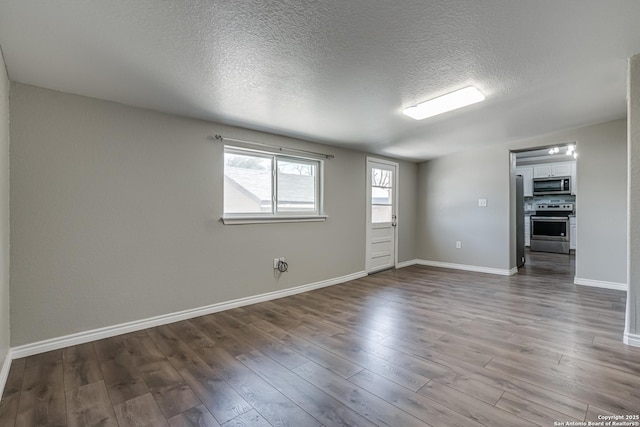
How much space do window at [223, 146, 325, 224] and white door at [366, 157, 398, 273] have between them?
119 centimetres

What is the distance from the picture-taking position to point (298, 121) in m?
3.20

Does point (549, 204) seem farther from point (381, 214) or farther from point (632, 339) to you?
point (632, 339)

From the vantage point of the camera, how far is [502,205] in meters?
4.75

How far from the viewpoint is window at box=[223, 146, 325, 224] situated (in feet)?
11.0

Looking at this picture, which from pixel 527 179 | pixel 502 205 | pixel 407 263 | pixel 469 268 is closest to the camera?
pixel 502 205

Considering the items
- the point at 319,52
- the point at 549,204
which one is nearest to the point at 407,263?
the point at 549,204

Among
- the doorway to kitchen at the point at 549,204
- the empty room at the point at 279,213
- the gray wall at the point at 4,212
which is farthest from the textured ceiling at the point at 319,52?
the doorway to kitchen at the point at 549,204

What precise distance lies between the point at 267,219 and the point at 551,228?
7.07 metres

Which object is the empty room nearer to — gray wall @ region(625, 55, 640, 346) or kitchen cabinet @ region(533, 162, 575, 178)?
gray wall @ region(625, 55, 640, 346)

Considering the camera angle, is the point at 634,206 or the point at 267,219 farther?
the point at 267,219

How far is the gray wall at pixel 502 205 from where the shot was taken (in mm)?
3814

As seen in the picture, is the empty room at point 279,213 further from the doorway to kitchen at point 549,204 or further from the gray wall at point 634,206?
the doorway to kitchen at point 549,204

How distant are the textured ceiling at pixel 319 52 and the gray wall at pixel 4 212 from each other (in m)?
0.22

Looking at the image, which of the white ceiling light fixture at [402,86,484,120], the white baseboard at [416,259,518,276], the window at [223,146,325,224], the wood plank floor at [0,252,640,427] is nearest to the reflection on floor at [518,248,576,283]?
the white baseboard at [416,259,518,276]
